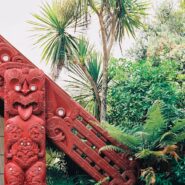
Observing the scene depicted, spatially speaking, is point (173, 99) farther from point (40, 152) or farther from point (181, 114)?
point (40, 152)

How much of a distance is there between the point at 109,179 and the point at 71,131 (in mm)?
817

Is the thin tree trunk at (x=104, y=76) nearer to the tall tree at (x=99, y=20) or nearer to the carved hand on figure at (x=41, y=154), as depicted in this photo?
the tall tree at (x=99, y=20)

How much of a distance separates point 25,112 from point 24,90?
11.3 inches

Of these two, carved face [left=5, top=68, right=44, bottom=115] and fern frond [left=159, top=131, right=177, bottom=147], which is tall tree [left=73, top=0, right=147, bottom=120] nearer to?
carved face [left=5, top=68, right=44, bottom=115]

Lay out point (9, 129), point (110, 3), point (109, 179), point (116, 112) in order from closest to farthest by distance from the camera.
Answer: point (9, 129) < point (109, 179) < point (116, 112) < point (110, 3)

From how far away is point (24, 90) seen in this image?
19.3 feet

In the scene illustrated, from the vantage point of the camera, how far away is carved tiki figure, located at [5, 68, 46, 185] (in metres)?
5.63

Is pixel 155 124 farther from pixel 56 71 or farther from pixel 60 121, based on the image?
pixel 56 71

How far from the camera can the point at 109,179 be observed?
20.0 feet

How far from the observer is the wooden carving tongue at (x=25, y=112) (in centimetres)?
578

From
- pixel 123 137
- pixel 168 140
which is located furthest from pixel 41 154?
pixel 168 140

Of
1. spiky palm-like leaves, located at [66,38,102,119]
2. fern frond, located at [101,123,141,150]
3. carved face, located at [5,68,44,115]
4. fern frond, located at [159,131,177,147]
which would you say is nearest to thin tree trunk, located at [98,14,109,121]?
spiky palm-like leaves, located at [66,38,102,119]

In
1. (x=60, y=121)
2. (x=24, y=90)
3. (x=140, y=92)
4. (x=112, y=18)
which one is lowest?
(x=60, y=121)

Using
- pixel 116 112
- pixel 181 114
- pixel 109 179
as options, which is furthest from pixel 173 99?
pixel 109 179
